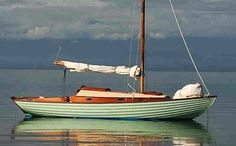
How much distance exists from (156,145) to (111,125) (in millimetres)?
10998

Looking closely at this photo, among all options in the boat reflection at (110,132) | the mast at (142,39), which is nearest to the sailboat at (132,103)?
the mast at (142,39)

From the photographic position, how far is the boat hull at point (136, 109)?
4981 centimetres

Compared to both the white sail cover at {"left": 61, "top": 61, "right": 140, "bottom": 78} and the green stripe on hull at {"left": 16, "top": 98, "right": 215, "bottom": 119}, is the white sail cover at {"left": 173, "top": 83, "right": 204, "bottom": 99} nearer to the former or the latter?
the green stripe on hull at {"left": 16, "top": 98, "right": 215, "bottom": 119}

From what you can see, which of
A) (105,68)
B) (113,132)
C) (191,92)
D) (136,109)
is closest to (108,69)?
(105,68)

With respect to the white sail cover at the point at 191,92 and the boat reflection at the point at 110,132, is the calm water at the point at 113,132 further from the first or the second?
the white sail cover at the point at 191,92

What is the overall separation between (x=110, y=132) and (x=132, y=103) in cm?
614

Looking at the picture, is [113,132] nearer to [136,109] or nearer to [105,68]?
[136,109]

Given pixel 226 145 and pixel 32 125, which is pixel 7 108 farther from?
pixel 226 145

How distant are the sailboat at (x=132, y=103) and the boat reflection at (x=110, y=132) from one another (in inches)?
24.5

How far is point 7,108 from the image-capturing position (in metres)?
66.4

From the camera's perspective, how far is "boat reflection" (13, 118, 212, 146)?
39.4 m

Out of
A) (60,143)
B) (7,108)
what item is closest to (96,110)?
(60,143)

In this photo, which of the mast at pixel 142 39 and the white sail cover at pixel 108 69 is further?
the white sail cover at pixel 108 69

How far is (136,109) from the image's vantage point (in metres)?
50.2
